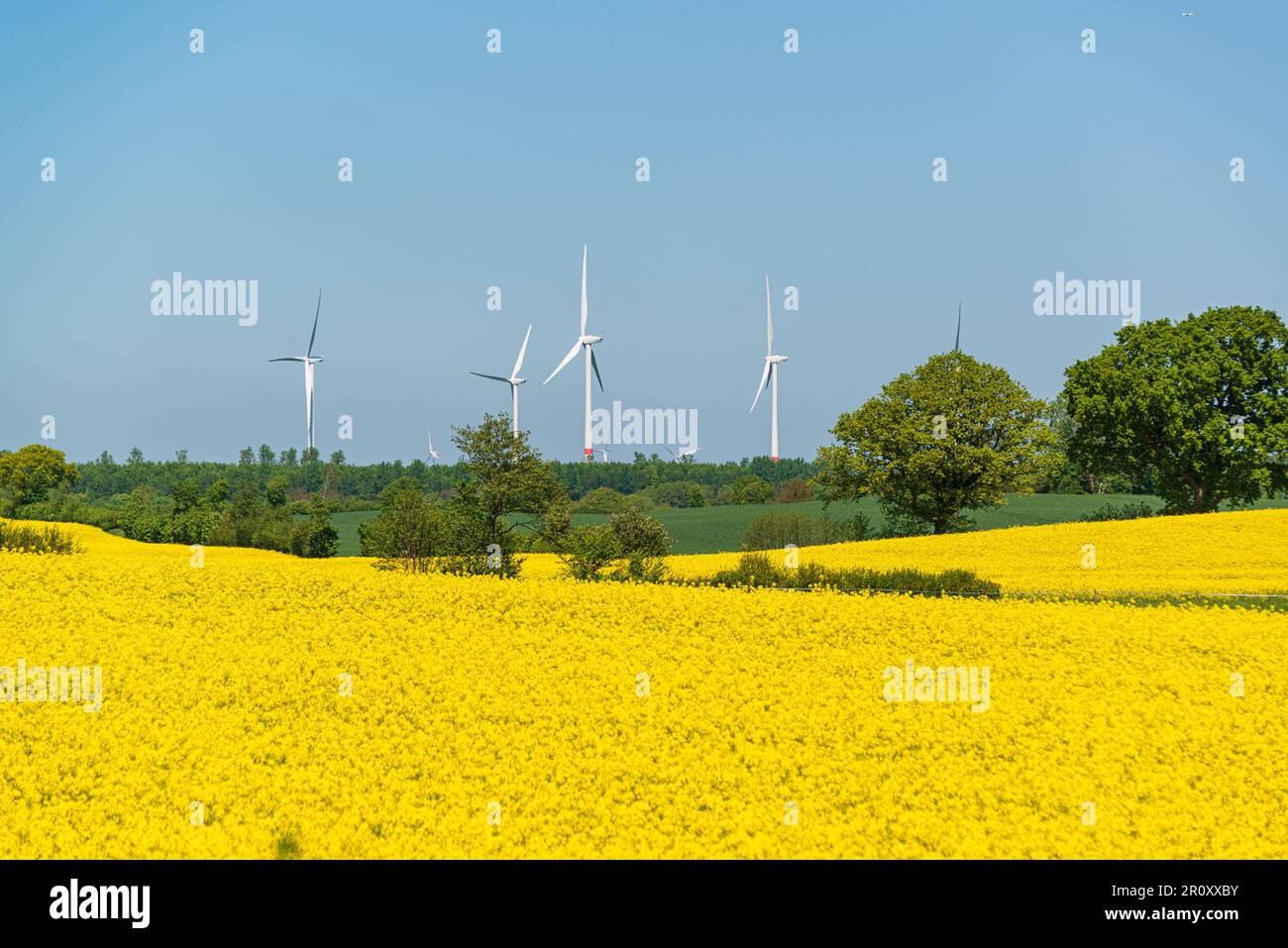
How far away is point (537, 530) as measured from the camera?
181 ft

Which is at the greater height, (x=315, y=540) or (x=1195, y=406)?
(x=1195, y=406)

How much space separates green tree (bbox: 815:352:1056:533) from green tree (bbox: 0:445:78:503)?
96.0 meters

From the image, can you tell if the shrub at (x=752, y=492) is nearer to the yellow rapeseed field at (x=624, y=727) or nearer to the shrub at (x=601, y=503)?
the shrub at (x=601, y=503)

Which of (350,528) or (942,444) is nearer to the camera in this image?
(942,444)

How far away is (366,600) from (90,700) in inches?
357

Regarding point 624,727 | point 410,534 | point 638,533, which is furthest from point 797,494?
point 624,727

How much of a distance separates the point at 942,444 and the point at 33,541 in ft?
178

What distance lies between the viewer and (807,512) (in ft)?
319

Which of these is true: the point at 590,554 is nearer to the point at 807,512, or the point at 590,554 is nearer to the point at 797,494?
the point at 807,512

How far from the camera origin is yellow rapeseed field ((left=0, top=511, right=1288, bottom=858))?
12836mm

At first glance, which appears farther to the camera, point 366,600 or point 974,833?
point 366,600

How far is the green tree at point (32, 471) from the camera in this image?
12325 cm

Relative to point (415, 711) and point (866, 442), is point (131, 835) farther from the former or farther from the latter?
point (866, 442)
